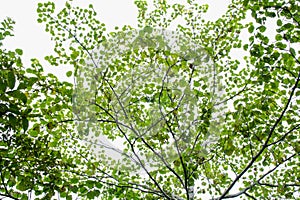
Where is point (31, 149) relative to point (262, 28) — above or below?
below

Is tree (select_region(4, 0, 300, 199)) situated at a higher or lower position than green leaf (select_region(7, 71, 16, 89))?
higher

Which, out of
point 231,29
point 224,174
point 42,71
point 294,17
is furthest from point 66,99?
point 231,29

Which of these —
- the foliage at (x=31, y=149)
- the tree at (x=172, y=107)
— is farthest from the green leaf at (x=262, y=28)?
the foliage at (x=31, y=149)

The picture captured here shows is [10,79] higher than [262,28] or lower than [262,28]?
lower

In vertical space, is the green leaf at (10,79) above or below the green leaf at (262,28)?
below

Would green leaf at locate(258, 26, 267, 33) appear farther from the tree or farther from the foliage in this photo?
the foliage

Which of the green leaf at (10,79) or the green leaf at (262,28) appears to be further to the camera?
the green leaf at (262,28)

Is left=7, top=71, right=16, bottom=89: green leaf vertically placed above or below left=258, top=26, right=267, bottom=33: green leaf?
below

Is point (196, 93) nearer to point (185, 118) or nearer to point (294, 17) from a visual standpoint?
point (185, 118)

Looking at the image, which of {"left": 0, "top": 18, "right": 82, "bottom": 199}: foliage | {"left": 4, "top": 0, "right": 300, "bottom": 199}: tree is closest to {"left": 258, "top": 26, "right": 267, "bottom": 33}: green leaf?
{"left": 4, "top": 0, "right": 300, "bottom": 199}: tree

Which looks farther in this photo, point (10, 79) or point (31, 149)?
point (31, 149)

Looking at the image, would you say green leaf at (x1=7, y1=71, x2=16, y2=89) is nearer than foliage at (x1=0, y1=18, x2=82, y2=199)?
Yes

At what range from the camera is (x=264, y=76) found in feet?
11.3

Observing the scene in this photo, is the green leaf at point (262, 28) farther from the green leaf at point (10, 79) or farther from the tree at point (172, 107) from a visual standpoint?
the green leaf at point (10, 79)
